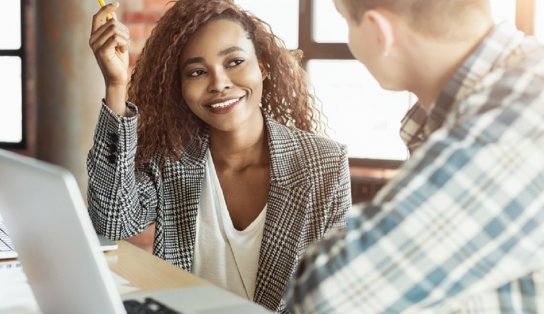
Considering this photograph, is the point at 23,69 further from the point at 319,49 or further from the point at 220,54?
the point at 220,54

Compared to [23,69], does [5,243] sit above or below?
below

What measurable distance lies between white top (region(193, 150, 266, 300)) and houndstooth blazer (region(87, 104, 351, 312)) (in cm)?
3

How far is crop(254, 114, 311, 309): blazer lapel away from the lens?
62.6 inches

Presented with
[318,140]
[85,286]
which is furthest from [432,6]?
[318,140]

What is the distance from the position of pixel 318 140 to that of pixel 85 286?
937 millimetres

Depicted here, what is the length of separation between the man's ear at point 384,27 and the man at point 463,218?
5 centimetres

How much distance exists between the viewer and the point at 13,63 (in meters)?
3.39

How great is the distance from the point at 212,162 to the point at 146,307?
27.6 inches

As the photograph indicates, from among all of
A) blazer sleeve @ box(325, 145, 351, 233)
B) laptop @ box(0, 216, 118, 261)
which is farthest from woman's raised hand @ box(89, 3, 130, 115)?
blazer sleeve @ box(325, 145, 351, 233)

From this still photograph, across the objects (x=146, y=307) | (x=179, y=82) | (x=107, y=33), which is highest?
(x=107, y=33)

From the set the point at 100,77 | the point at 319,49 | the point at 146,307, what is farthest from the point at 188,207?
the point at 100,77

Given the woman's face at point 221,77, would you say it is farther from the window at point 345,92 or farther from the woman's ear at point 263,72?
the window at point 345,92

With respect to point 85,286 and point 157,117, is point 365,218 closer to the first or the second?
point 85,286

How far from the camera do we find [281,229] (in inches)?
63.3
